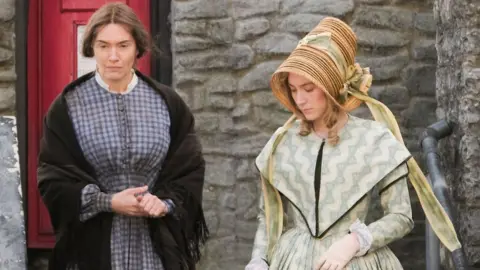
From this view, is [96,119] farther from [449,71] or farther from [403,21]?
[403,21]

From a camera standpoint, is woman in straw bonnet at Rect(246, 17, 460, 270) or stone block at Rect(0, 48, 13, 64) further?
stone block at Rect(0, 48, 13, 64)

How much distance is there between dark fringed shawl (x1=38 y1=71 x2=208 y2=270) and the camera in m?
3.50

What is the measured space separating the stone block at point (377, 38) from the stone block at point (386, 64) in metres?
0.06

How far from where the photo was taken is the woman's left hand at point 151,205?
11.2ft

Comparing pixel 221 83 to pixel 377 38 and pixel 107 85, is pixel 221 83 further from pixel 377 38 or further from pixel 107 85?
pixel 107 85

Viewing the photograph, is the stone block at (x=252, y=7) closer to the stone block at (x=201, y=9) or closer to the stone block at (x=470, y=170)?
the stone block at (x=201, y=9)

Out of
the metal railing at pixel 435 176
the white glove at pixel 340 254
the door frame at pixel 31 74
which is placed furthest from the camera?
the door frame at pixel 31 74

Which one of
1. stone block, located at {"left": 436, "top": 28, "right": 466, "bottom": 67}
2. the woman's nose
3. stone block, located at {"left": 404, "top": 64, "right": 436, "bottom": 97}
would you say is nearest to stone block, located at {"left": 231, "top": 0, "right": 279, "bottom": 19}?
stone block, located at {"left": 404, "top": 64, "right": 436, "bottom": 97}

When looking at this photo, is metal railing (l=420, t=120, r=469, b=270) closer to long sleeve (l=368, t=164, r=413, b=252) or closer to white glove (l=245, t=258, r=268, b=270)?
long sleeve (l=368, t=164, r=413, b=252)

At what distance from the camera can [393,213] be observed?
127 inches

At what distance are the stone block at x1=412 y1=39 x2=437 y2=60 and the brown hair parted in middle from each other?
6.80 ft

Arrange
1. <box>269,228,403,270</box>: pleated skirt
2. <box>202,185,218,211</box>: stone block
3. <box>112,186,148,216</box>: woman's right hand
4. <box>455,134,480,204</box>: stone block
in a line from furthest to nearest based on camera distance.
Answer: <box>202,185,218,211</box>: stone block < <box>455,134,480,204</box>: stone block < <box>112,186,148,216</box>: woman's right hand < <box>269,228,403,270</box>: pleated skirt

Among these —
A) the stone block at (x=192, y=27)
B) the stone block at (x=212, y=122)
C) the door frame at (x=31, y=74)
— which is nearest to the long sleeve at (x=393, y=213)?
the stone block at (x=212, y=122)

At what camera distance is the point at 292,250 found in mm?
3270
